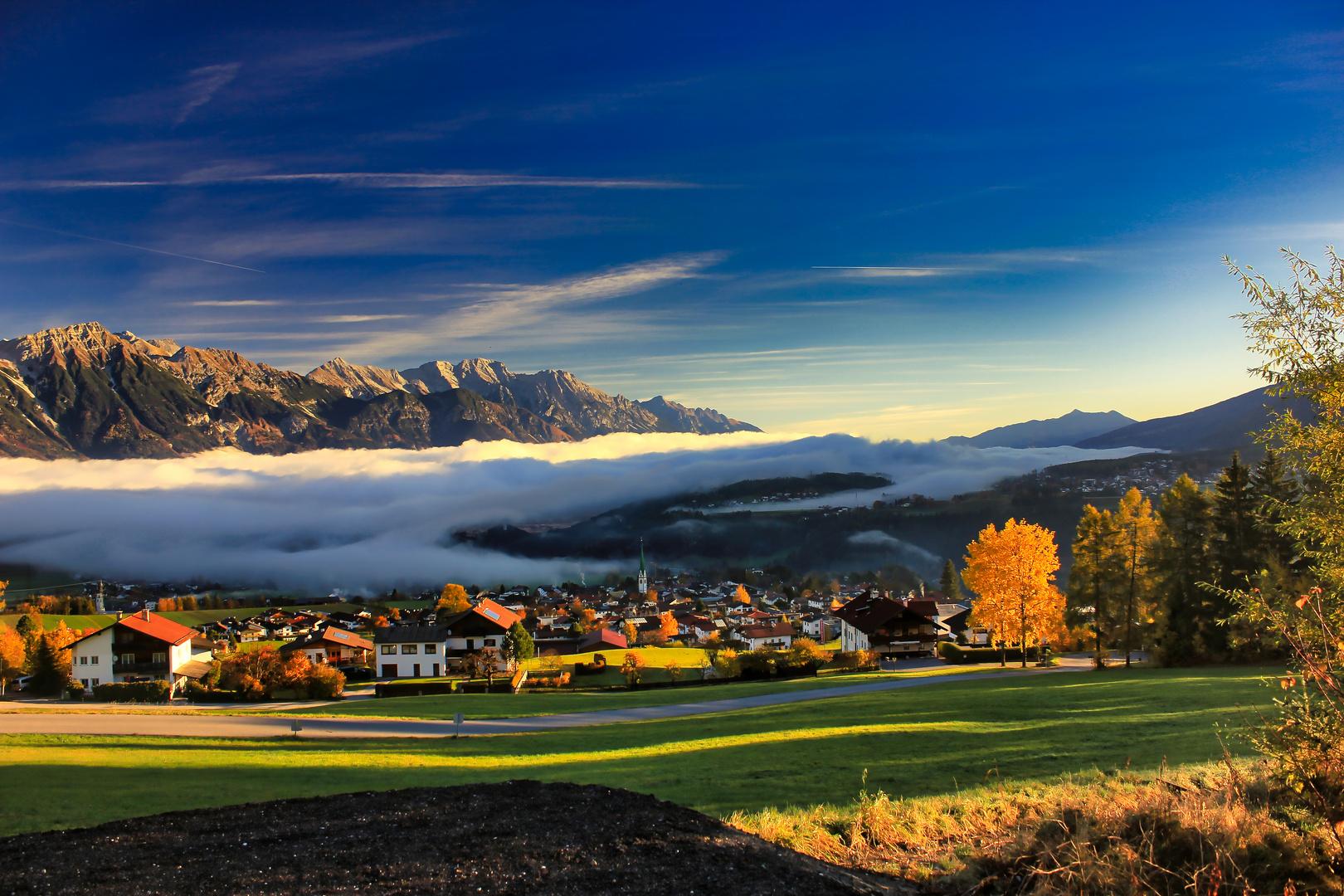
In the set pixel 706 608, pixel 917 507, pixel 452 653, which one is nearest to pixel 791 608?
pixel 706 608

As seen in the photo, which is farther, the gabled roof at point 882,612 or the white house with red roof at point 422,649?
the gabled roof at point 882,612

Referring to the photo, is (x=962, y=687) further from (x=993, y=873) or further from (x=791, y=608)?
(x=791, y=608)

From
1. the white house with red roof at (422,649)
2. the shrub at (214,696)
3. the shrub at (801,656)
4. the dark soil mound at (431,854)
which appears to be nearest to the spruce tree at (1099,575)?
the shrub at (801,656)

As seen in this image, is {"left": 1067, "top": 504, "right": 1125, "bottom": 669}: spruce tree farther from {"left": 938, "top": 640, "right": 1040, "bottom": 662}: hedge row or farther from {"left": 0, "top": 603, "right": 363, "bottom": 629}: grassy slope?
{"left": 0, "top": 603, "right": 363, "bottom": 629}: grassy slope

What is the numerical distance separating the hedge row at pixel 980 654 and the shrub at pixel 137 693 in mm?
53448

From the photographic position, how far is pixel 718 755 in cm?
1666

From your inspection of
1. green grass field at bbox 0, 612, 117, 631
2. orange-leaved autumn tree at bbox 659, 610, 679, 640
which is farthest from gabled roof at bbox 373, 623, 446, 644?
green grass field at bbox 0, 612, 117, 631

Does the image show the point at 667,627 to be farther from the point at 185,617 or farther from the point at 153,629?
the point at 185,617

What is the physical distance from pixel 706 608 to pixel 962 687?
9877 cm

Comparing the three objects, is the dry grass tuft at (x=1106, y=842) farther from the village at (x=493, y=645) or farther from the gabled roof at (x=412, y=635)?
the gabled roof at (x=412, y=635)

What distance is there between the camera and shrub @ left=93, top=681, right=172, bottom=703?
4141 centimetres

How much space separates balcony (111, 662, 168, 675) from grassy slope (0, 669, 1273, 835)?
4117 centimetres

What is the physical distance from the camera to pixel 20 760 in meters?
15.7

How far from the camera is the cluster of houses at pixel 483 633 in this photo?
54.8 m
